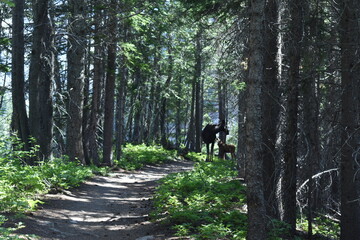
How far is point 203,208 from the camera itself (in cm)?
849

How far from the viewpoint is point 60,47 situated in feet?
73.8

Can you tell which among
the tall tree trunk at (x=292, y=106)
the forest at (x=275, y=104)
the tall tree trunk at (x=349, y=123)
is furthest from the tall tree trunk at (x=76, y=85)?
the tall tree trunk at (x=349, y=123)

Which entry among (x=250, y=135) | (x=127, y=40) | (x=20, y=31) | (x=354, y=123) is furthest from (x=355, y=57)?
(x=127, y=40)

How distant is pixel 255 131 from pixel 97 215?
5587 millimetres

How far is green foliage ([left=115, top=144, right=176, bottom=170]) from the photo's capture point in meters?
19.9

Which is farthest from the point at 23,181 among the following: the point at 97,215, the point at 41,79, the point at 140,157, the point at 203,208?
the point at 140,157

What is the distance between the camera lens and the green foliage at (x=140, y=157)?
19877 mm

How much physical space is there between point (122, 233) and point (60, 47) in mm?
17337

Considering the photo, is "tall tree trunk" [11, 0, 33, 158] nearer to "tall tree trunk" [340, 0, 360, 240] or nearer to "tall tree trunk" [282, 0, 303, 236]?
"tall tree trunk" [282, 0, 303, 236]

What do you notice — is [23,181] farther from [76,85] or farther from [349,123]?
[76,85]

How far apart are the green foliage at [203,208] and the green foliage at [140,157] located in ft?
24.4

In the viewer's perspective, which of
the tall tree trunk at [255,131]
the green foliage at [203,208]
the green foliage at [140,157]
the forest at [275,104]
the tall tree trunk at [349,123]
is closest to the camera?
the tall tree trunk at [255,131]

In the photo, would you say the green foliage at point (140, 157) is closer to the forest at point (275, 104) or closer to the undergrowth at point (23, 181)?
the forest at point (275, 104)

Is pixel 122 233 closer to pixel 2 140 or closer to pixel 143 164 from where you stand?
pixel 2 140
